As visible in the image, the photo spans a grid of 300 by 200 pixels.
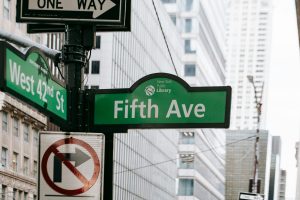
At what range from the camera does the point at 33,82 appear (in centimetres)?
559

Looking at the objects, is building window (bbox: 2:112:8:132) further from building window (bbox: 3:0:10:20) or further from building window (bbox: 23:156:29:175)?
building window (bbox: 3:0:10:20)

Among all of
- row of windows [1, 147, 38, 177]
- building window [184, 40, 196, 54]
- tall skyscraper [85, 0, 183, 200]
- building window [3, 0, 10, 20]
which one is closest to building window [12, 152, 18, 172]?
row of windows [1, 147, 38, 177]

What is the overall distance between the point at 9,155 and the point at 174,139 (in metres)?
44.8

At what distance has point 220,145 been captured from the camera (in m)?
128

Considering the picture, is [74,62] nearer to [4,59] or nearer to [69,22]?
[69,22]

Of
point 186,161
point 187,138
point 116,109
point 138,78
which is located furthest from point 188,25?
point 116,109

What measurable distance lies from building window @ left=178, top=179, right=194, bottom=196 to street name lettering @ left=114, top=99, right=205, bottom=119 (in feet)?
312

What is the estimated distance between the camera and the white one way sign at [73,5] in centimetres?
631

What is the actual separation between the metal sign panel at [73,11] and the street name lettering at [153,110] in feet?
2.37

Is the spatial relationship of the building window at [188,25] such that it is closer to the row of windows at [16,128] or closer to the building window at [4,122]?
the row of windows at [16,128]

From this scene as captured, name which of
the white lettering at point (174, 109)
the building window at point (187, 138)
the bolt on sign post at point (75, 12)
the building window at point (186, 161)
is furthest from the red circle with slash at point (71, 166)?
the building window at point (187, 138)

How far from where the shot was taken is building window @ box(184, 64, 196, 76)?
10350cm

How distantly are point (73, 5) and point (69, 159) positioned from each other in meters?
1.39

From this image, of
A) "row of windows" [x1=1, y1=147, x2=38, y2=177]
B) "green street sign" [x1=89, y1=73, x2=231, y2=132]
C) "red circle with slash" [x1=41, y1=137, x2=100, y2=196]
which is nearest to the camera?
"red circle with slash" [x1=41, y1=137, x2=100, y2=196]
